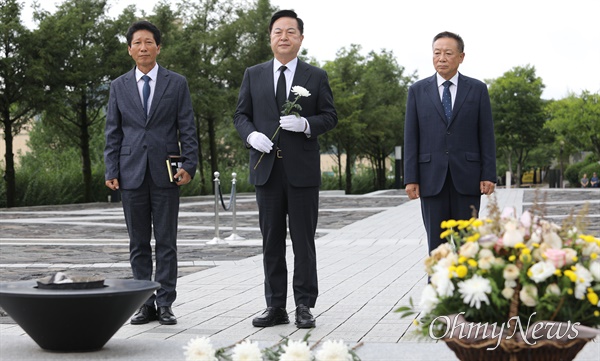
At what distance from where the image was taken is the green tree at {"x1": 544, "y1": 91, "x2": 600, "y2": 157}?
54594mm

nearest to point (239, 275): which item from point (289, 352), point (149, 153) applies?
point (149, 153)

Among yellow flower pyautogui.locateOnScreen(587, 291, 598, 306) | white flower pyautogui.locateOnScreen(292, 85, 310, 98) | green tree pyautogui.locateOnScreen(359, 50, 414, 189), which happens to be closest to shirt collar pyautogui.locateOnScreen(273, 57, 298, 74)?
white flower pyautogui.locateOnScreen(292, 85, 310, 98)

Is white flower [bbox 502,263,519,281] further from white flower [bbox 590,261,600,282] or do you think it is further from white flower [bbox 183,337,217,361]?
white flower [bbox 183,337,217,361]

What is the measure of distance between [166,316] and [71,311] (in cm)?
141

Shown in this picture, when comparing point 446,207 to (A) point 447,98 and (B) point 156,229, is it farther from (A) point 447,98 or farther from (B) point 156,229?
(B) point 156,229

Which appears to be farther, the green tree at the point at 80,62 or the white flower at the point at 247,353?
the green tree at the point at 80,62

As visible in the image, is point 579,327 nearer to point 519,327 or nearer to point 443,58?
point 519,327

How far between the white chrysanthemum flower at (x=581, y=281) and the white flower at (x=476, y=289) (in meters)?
0.32

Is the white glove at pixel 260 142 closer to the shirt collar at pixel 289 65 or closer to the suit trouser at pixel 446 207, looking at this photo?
the shirt collar at pixel 289 65

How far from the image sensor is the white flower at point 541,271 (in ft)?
11.3

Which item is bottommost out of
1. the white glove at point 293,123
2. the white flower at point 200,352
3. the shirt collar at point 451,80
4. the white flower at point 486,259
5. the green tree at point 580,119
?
the white flower at point 200,352

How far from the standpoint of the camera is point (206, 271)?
10.4 metres

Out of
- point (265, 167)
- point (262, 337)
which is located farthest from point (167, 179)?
point (262, 337)

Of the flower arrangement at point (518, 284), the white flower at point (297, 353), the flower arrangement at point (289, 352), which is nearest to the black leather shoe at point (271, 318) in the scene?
the flower arrangement at point (289, 352)
